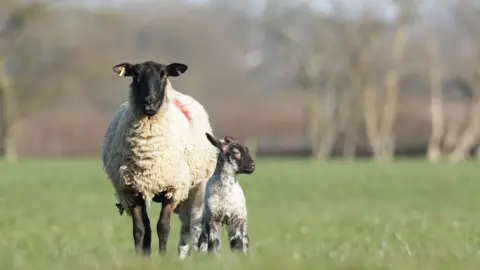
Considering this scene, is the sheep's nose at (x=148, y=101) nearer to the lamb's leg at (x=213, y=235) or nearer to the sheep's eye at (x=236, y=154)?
the sheep's eye at (x=236, y=154)

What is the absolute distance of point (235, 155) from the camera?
8.41 metres

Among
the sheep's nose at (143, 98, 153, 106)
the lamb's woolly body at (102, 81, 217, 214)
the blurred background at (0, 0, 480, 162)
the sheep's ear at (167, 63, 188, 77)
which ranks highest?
the sheep's ear at (167, 63, 188, 77)

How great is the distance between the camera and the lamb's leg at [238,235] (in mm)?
8203

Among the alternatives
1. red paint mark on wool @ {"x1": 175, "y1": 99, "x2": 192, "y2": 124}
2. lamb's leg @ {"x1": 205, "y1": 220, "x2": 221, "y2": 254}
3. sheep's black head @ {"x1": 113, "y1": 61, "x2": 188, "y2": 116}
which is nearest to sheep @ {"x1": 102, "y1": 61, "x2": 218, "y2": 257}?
sheep's black head @ {"x1": 113, "y1": 61, "x2": 188, "y2": 116}

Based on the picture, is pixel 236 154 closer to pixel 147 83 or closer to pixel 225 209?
pixel 225 209

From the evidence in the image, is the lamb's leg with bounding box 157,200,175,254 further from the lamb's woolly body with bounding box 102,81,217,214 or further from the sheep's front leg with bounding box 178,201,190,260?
the sheep's front leg with bounding box 178,201,190,260

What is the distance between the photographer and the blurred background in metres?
65.0

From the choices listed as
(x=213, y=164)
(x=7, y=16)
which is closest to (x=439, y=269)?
(x=213, y=164)

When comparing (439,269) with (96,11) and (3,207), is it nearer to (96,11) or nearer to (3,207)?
(3,207)

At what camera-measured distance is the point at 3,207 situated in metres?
18.6

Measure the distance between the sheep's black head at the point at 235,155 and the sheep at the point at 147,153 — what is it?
1.55 ft

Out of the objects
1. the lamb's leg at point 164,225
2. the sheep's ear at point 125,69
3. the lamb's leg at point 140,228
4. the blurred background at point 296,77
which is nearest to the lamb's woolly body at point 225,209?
the lamb's leg at point 164,225

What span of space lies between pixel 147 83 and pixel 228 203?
1.22m

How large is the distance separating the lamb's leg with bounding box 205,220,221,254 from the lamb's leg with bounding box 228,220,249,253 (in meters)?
0.12
